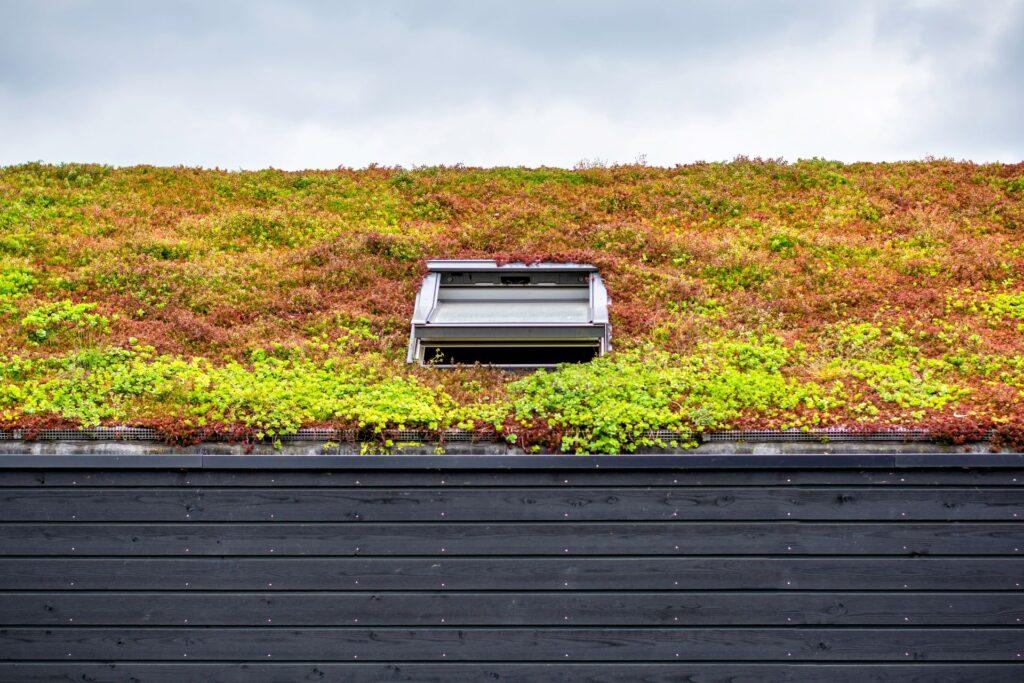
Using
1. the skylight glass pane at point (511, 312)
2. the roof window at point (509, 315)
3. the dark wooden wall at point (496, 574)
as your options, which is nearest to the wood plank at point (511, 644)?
the dark wooden wall at point (496, 574)

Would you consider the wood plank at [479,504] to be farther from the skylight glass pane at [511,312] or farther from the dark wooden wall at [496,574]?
the skylight glass pane at [511,312]

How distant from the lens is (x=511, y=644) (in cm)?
672

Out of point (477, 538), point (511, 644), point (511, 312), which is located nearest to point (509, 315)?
point (511, 312)

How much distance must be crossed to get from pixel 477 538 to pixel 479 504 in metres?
0.29

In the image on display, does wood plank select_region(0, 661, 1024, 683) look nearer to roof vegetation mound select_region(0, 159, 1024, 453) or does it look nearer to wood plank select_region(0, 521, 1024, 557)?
wood plank select_region(0, 521, 1024, 557)

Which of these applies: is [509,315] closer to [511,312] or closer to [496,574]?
[511,312]

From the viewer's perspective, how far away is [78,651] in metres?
6.73

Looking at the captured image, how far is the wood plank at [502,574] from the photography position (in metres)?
6.68

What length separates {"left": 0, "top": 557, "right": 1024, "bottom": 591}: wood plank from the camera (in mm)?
6684

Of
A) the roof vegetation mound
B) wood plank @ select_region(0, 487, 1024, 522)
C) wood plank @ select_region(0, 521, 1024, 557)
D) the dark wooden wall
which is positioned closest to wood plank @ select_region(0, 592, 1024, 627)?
the dark wooden wall

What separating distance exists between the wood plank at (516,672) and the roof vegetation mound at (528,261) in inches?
76.7

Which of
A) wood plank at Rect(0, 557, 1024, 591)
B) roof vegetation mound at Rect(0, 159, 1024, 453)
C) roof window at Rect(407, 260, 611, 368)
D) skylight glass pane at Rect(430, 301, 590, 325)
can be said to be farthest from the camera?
skylight glass pane at Rect(430, 301, 590, 325)

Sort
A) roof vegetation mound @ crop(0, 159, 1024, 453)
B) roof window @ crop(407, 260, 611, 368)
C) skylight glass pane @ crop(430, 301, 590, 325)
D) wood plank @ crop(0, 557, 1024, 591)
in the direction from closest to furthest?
wood plank @ crop(0, 557, 1024, 591), roof vegetation mound @ crop(0, 159, 1024, 453), roof window @ crop(407, 260, 611, 368), skylight glass pane @ crop(430, 301, 590, 325)

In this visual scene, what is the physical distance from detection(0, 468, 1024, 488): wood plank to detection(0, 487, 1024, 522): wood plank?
6 cm
